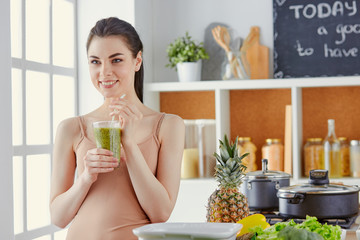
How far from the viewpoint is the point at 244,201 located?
5.95ft

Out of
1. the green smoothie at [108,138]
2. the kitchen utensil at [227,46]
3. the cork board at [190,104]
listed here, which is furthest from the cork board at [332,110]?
the green smoothie at [108,138]

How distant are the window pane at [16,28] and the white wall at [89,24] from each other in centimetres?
67

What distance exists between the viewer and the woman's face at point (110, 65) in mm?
1575

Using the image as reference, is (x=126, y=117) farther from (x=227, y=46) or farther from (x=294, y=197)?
(x=227, y=46)

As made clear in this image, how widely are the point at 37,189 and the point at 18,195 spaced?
20 cm

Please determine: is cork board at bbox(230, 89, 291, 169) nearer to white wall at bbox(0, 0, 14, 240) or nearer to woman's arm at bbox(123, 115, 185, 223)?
white wall at bbox(0, 0, 14, 240)

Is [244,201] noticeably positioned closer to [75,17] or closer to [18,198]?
[18,198]

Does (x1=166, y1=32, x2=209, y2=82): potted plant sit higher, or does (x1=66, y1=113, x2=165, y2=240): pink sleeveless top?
(x1=166, y1=32, x2=209, y2=82): potted plant

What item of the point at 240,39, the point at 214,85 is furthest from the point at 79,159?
the point at 240,39

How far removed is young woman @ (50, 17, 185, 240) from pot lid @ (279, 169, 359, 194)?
0.52 m

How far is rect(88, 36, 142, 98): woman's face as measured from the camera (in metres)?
1.58

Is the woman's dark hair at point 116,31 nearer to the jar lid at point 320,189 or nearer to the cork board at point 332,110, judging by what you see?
the jar lid at point 320,189

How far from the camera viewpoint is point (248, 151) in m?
3.54

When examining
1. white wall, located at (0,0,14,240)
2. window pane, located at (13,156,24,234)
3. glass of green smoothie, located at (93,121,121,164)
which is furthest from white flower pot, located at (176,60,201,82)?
glass of green smoothie, located at (93,121,121,164)
